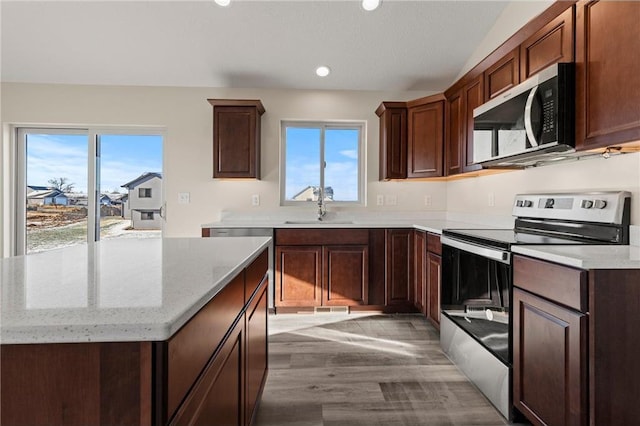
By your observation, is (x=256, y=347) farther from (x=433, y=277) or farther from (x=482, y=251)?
(x=433, y=277)

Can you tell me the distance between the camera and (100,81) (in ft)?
11.4

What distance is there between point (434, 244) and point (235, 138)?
86.3 inches

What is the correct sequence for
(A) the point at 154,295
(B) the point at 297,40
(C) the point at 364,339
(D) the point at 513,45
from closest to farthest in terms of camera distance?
(A) the point at 154,295 → (D) the point at 513,45 → (C) the point at 364,339 → (B) the point at 297,40

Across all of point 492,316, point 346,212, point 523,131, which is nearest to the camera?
point 492,316

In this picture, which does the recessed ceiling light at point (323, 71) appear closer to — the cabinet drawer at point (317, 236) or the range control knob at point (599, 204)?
the cabinet drawer at point (317, 236)

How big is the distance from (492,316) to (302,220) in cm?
229

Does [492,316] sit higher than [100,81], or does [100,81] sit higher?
[100,81]

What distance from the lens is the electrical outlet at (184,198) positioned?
11.9 feet

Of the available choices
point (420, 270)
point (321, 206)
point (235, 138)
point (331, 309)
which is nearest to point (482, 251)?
point (420, 270)

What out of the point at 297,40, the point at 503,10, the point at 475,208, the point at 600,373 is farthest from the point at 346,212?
the point at 600,373

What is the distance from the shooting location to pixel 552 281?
4.38ft

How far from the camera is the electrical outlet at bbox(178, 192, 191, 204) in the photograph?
11.9 ft

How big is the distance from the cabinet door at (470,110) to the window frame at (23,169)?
123 inches

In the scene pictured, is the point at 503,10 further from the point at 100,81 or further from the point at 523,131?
the point at 100,81
